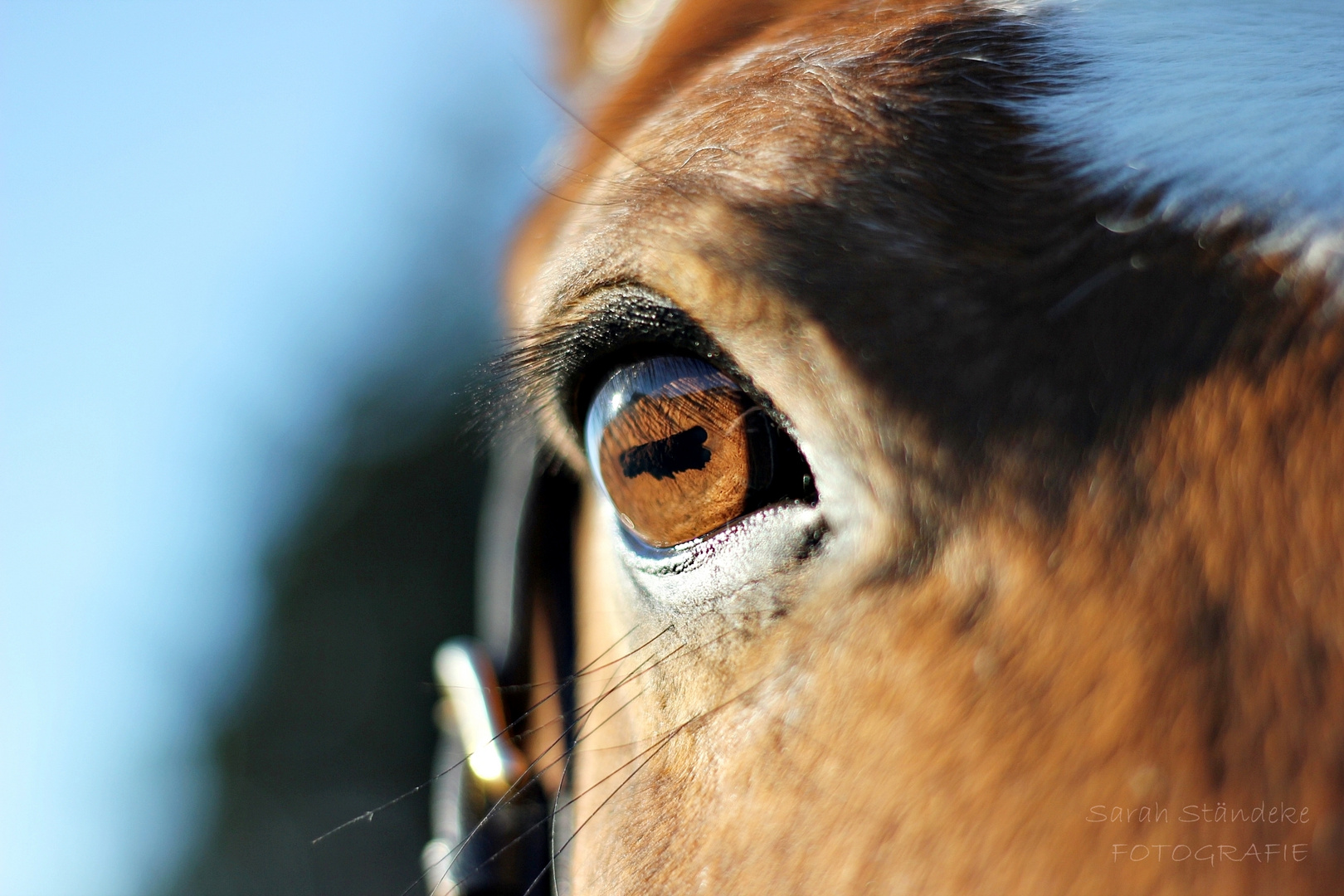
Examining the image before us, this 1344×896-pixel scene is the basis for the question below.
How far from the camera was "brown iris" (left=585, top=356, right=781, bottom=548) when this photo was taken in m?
0.79

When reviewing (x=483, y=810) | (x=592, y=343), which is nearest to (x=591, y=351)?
(x=592, y=343)

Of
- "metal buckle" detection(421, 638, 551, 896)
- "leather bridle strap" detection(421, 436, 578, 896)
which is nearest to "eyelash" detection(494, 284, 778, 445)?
"leather bridle strap" detection(421, 436, 578, 896)

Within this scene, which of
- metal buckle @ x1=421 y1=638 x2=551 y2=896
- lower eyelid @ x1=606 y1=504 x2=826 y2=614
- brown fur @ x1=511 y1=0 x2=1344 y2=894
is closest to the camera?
brown fur @ x1=511 y1=0 x2=1344 y2=894

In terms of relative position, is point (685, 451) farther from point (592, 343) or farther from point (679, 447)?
point (592, 343)

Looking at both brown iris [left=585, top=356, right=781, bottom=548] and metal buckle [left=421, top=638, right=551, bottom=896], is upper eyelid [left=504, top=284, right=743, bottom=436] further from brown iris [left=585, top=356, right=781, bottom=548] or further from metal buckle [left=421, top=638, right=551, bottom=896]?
metal buckle [left=421, top=638, right=551, bottom=896]

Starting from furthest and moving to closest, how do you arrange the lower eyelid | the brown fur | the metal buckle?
the metal buckle < the lower eyelid < the brown fur

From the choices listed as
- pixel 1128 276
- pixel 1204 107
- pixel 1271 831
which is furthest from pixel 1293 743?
pixel 1204 107

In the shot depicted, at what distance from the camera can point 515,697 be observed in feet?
5.64

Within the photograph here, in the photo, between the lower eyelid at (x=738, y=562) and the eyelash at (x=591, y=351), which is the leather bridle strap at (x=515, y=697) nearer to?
the eyelash at (x=591, y=351)

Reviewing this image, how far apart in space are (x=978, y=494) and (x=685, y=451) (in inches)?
11.5

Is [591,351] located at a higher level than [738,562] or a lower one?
higher

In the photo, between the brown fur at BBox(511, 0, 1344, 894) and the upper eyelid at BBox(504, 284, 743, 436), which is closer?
the brown fur at BBox(511, 0, 1344, 894)

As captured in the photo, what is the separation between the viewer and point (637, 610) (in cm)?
101

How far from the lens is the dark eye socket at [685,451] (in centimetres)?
79
